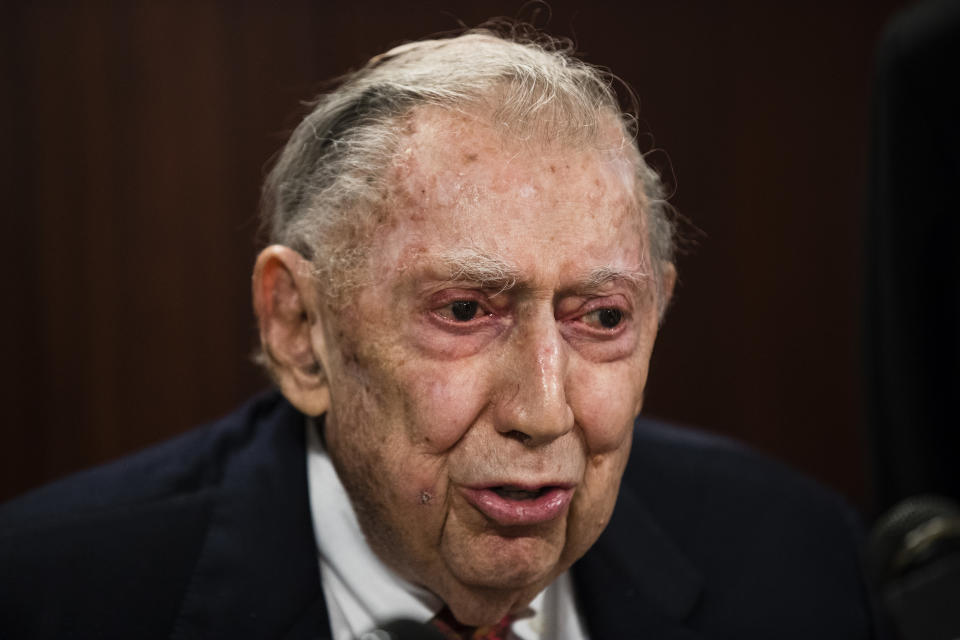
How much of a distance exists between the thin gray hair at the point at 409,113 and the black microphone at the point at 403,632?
45 cm

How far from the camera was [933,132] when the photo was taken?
1675mm

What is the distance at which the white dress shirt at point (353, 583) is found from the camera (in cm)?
140

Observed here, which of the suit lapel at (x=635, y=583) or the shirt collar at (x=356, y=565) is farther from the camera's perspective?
the suit lapel at (x=635, y=583)

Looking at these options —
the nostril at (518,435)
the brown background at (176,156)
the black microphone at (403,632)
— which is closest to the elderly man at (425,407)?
the nostril at (518,435)

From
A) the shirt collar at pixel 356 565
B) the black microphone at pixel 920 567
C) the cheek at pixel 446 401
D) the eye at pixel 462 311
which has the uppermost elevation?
the eye at pixel 462 311

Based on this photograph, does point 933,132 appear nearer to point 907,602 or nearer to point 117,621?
point 907,602

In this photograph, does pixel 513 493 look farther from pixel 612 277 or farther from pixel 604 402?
pixel 612 277

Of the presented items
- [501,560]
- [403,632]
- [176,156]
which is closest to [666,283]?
[501,560]

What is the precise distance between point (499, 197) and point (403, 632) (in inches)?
19.1

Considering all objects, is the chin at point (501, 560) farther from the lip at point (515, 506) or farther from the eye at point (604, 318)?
the eye at point (604, 318)

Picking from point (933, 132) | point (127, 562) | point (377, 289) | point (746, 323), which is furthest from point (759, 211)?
point (127, 562)


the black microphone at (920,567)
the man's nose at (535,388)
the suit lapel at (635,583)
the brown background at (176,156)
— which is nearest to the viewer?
the man's nose at (535,388)

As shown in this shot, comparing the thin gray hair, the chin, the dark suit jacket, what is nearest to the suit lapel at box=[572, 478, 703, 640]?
the dark suit jacket

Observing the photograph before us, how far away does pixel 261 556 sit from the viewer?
1.40m
